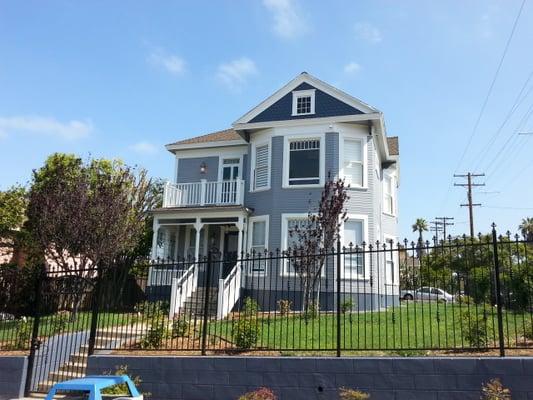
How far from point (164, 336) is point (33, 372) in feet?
8.87

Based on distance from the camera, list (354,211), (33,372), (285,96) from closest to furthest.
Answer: (33,372) → (354,211) → (285,96)

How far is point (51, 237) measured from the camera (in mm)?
16391

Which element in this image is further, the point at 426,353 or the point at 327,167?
the point at 327,167

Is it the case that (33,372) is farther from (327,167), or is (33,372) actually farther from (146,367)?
(327,167)

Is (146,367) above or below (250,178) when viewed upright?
below

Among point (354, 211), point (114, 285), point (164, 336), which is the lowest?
point (164, 336)

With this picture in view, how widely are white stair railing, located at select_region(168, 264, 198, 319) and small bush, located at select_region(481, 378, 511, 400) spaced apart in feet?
33.0

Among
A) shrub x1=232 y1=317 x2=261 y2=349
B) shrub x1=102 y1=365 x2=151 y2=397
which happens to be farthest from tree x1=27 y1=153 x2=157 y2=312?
shrub x1=232 y1=317 x2=261 y2=349

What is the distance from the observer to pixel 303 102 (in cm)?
2020

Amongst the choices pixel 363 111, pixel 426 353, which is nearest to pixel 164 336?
pixel 426 353

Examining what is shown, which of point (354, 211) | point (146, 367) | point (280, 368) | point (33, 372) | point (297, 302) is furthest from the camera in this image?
point (354, 211)

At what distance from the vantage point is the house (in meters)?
19.0

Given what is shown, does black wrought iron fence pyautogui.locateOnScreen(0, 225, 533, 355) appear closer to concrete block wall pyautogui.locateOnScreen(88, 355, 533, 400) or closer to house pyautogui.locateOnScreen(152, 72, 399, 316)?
concrete block wall pyautogui.locateOnScreen(88, 355, 533, 400)

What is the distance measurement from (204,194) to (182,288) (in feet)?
16.3
